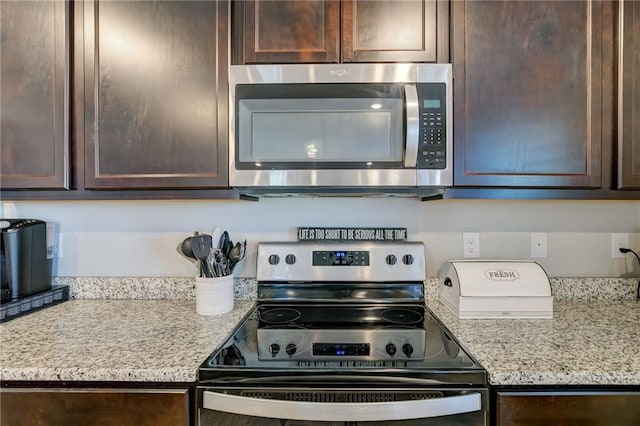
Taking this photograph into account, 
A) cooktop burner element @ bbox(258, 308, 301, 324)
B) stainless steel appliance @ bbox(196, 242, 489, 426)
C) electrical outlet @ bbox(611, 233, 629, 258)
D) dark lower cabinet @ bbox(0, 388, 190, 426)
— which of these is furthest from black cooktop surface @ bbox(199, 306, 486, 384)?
electrical outlet @ bbox(611, 233, 629, 258)

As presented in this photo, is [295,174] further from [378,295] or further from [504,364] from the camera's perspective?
[504,364]

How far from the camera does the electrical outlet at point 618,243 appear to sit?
1.50 meters

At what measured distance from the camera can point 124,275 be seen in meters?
1.55

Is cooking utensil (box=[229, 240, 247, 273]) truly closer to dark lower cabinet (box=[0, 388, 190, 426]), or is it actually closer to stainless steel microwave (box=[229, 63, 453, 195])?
stainless steel microwave (box=[229, 63, 453, 195])

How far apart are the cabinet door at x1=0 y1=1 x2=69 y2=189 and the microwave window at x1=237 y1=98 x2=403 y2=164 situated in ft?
2.25

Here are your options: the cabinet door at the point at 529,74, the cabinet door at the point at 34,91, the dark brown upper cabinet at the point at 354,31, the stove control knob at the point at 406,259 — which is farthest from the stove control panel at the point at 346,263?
the cabinet door at the point at 34,91

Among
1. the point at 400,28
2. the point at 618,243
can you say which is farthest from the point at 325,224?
the point at 618,243

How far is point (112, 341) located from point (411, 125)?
1.17 m

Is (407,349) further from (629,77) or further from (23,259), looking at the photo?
(23,259)

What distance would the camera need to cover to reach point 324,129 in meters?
1.13

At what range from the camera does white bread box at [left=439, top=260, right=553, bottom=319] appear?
1.22 meters

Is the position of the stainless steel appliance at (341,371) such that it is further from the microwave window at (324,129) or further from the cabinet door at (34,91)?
the cabinet door at (34,91)

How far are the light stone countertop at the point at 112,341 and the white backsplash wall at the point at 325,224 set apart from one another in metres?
0.25

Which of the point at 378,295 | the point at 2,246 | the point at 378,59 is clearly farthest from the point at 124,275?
the point at 378,59
